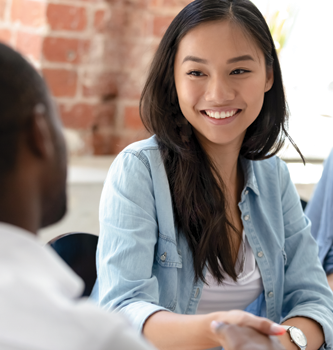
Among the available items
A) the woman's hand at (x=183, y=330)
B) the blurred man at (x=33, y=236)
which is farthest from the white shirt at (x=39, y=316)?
the woman's hand at (x=183, y=330)

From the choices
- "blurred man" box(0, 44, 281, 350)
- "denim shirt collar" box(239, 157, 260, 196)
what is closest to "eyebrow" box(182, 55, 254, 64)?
"denim shirt collar" box(239, 157, 260, 196)

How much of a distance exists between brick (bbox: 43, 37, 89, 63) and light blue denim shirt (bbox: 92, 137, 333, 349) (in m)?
0.81

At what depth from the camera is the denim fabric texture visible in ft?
5.25

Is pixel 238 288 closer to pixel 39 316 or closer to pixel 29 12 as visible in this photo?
pixel 39 316

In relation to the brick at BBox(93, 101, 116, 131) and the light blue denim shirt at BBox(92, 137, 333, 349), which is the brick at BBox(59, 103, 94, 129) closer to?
the brick at BBox(93, 101, 116, 131)

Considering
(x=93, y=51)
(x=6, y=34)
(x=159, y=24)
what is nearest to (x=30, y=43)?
(x=6, y=34)

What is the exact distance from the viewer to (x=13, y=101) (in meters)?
0.54

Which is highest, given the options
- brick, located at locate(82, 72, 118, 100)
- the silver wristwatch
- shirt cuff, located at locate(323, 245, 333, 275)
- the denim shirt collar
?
brick, located at locate(82, 72, 118, 100)

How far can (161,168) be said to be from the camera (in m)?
1.23

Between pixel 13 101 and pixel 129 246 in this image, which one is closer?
pixel 13 101

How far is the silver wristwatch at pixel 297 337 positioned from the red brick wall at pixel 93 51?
1054mm

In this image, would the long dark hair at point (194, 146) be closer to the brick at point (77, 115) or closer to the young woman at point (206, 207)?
the young woman at point (206, 207)

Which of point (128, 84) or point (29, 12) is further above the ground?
point (29, 12)

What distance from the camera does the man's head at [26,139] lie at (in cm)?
54
